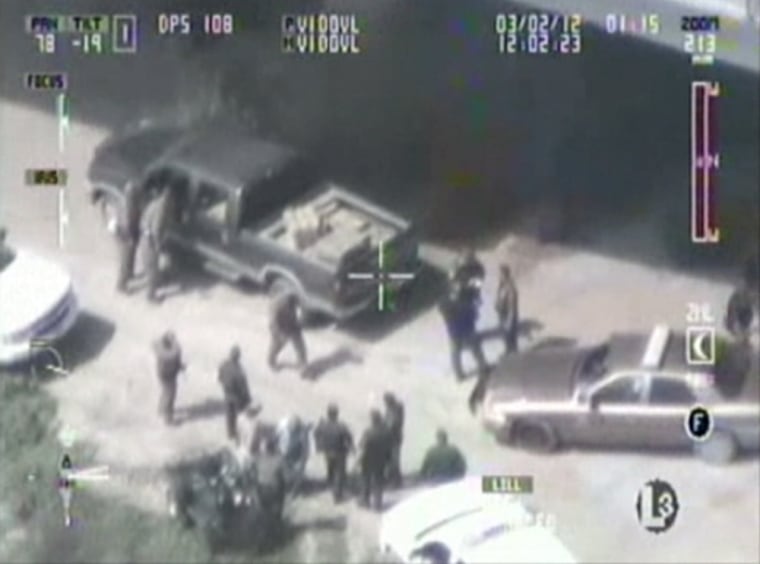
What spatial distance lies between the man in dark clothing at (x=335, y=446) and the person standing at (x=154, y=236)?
18 centimetres

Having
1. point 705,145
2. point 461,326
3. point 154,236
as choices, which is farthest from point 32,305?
point 705,145

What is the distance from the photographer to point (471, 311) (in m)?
2.00

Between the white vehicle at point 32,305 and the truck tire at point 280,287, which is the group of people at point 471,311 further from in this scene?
the white vehicle at point 32,305

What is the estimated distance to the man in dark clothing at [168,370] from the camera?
2004mm

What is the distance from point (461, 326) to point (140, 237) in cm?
28

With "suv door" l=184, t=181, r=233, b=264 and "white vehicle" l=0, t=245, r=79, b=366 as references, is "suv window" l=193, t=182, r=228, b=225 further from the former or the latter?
"white vehicle" l=0, t=245, r=79, b=366

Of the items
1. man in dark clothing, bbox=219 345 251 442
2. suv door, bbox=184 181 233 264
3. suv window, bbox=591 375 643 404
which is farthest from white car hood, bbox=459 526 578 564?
suv door, bbox=184 181 233 264

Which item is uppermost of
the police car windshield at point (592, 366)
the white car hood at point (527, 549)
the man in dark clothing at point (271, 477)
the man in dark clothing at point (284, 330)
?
the man in dark clothing at point (284, 330)

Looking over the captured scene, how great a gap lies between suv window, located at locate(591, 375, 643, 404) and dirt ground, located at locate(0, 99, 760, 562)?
4 centimetres

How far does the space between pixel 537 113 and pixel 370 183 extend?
153mm

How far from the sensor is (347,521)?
1993 millimetres

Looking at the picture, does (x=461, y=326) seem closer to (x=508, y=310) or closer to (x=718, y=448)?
(x=508, y=310)

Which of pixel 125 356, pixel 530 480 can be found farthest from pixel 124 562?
pixel 530 480

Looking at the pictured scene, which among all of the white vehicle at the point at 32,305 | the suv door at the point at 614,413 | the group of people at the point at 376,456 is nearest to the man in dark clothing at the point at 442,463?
the group of people at the point at 376,456
